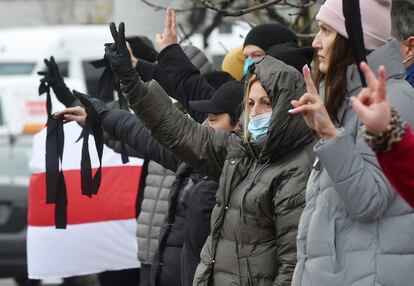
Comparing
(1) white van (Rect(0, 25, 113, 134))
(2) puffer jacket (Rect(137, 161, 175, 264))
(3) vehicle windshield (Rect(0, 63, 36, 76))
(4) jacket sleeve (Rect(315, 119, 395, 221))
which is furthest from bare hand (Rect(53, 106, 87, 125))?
(3) vehicle windshield (Rect(0, 63, 36, 76))

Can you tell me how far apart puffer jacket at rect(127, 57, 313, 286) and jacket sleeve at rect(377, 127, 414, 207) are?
4.91 feet

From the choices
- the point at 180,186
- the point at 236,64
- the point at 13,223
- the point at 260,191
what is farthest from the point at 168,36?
the point at 13,223

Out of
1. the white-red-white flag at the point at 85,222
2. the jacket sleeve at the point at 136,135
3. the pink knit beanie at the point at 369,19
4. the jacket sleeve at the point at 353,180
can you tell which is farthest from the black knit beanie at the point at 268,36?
the jacket sleeve at the point at 353,180

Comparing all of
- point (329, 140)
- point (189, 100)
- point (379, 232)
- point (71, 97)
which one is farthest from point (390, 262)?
point (71, 97)

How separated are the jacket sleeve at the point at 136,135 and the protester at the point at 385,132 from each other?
3.04 metres

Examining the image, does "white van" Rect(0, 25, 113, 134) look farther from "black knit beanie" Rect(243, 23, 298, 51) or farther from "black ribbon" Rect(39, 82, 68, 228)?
"black knit beanie" Rect(243, 23, 298, 51)

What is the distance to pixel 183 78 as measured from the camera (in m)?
6.15

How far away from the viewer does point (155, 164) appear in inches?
278

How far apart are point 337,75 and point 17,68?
17.7 metres

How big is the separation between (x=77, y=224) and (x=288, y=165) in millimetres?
3307

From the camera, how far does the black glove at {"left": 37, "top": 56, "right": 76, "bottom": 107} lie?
7.25 metres

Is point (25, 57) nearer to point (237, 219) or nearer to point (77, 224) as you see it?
point (77, 224)

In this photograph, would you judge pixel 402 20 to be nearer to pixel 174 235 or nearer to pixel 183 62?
pixel 183 62

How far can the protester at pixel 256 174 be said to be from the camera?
491cm
